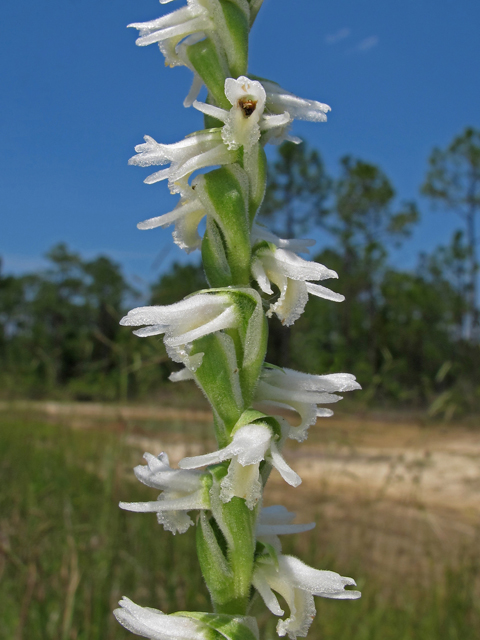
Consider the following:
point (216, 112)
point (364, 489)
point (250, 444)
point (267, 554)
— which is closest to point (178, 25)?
point (216, 112)

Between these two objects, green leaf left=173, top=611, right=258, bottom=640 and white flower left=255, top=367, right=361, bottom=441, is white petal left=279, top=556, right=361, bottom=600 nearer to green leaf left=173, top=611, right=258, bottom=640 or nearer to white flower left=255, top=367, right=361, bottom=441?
green leaf left=173, top=611, right=258, bottom=640

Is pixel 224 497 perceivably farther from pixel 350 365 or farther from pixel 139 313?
pixel 350 365

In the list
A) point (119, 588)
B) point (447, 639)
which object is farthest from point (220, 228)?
point (447, 639)

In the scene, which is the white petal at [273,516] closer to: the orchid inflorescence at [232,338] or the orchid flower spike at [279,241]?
the orchid inflorescence at [232,338]

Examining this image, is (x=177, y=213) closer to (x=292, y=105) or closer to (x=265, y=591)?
(x=292, y=105)

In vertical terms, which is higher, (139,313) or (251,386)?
(139,313)

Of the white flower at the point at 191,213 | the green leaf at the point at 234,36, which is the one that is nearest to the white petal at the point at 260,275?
the white flower at the point at 191,213
